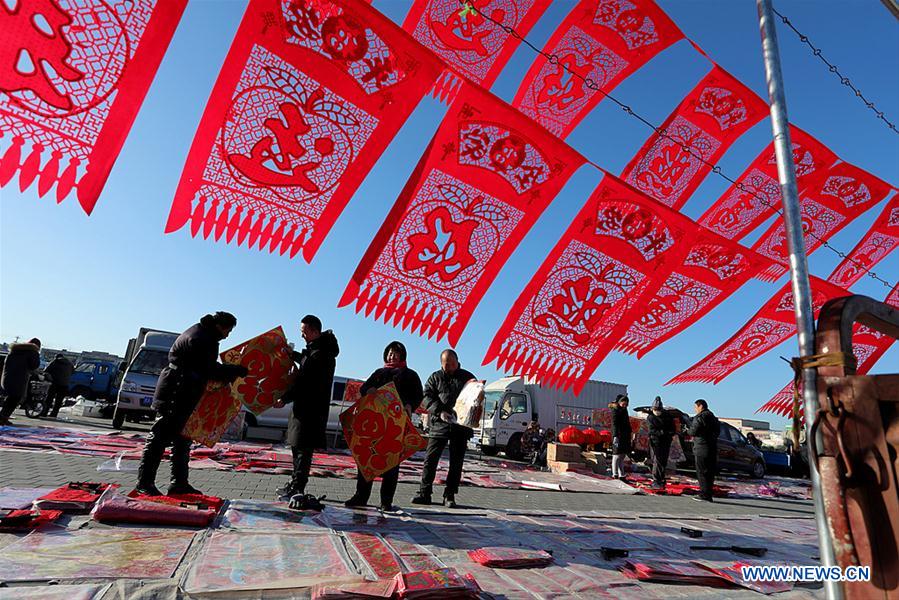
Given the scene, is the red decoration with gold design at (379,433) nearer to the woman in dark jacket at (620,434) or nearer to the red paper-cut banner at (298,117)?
the red paper-cut banner at (298,117)

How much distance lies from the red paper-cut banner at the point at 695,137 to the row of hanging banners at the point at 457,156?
0.08 feet

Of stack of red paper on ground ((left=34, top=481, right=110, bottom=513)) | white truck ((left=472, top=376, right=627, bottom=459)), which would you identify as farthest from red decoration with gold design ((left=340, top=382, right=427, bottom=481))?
white truck ((left=472, top=376, right=627, bottom=459))

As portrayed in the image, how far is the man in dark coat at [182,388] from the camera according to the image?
397cm

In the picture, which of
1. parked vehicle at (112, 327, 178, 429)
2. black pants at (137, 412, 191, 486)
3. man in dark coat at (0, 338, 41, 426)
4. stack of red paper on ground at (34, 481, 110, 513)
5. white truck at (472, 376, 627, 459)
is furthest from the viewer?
white truck at (472, 376, 627, 459)

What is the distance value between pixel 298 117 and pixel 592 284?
13.4 feet

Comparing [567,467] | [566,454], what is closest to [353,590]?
[567,467]

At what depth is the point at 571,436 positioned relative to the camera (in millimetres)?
16516

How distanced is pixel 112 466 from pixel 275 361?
9.07 feet

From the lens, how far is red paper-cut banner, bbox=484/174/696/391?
6.08 meters

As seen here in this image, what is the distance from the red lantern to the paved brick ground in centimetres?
Result: 794

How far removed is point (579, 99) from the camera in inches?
237

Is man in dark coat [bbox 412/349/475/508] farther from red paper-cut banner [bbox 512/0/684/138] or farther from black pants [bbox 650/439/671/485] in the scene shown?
black pants [bbox 650/439/671/485]

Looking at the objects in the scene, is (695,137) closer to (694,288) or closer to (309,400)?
(694,288)

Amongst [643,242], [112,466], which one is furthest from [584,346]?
[112,466]
